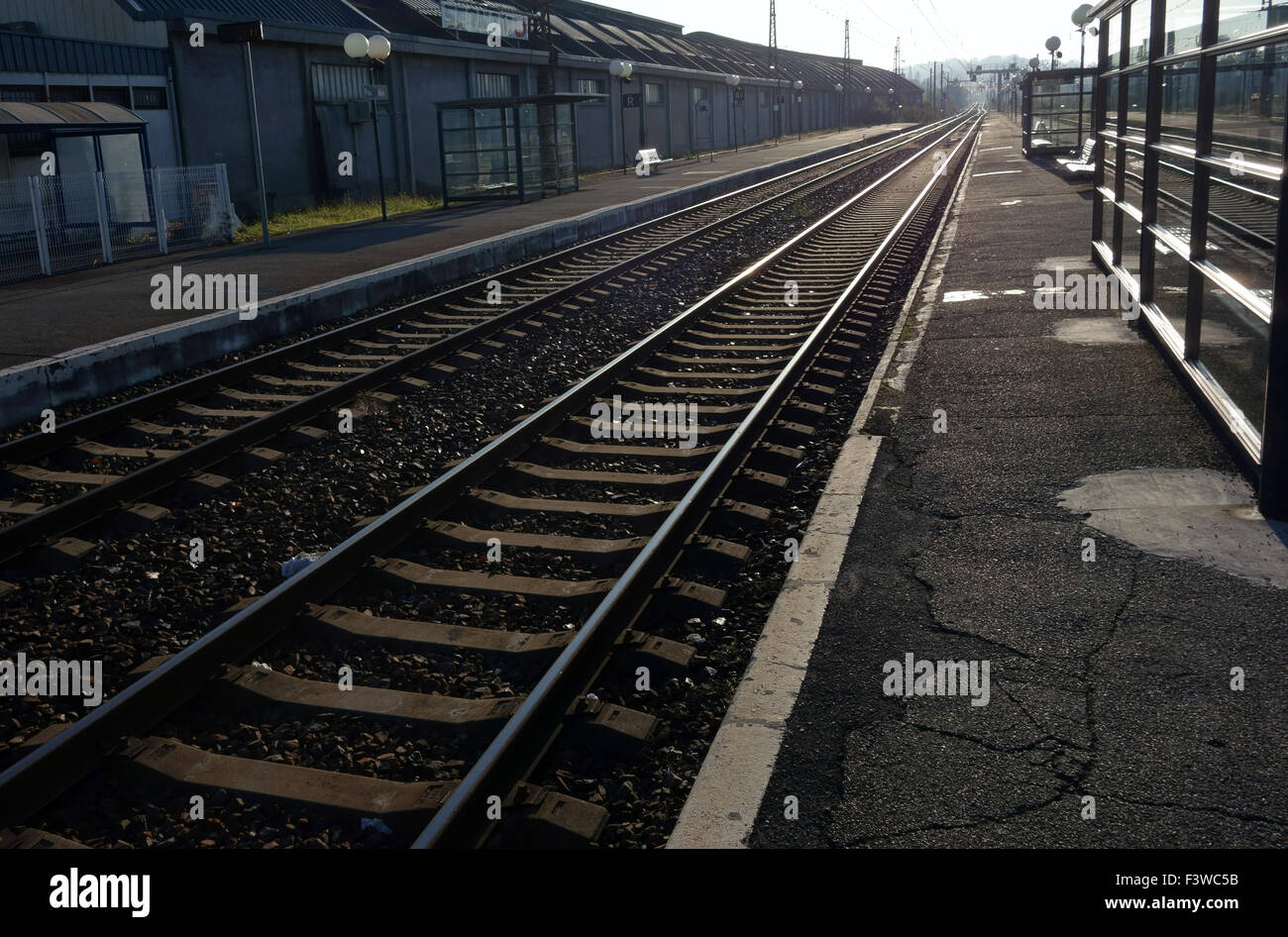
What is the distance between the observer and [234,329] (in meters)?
11.2

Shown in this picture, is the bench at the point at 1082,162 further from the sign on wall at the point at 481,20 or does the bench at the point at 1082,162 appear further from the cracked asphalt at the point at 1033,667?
the cracked asphalt at the point at 1033,667

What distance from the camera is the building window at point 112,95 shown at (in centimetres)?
2128

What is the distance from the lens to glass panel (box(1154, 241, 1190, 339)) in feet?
35.6

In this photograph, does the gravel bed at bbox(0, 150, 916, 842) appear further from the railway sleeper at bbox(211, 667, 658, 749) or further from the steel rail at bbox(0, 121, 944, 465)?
the steel rail at bbox(0, 121, 944, 465)

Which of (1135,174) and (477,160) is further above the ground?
(477,160)

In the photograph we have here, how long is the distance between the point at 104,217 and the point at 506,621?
46.6ft

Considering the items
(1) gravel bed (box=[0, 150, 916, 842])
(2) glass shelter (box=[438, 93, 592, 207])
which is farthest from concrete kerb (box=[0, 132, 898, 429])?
(2) glass shelter (box=[438, 93, 592, 207])

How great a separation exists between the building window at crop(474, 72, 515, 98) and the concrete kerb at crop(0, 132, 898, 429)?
16.6 meters

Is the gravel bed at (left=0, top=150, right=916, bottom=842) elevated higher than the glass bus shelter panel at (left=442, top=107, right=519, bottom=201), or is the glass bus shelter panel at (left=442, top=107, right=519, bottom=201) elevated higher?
the glass bus shelter panel at (left=442, top=107, right=519, bottom=201)

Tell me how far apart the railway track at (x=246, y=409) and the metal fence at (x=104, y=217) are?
6.10 meters

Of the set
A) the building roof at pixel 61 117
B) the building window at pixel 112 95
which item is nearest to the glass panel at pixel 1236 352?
the building roof at pixel 61 117

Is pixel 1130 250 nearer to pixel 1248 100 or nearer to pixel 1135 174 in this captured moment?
pixel 1135 174

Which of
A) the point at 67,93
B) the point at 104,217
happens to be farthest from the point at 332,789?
the point at 67,93
